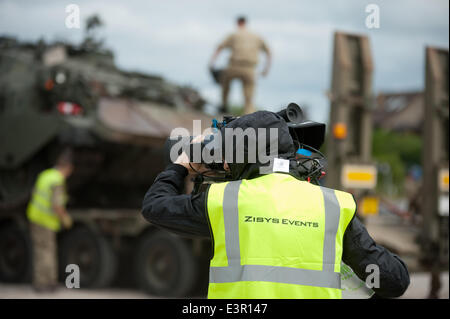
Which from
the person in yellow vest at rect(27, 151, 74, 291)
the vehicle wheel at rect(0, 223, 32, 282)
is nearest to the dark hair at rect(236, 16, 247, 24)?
the person in yellow vest at rect(27, 151, 74, 291)

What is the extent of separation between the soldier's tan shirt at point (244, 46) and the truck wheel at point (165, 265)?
7.25 ft

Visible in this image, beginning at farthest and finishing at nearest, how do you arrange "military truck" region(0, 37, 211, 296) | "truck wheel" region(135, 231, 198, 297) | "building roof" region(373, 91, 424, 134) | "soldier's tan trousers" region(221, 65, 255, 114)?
"building roof" region(373, 91, 424, 134), "military truck" region(0, 37, 211, 296), "soldier's tan trousers" region(221, 65, 255, 114), "truck wheel" region(135, 231, 198, 297)

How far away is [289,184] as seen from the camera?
209cm

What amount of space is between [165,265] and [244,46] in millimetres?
2753

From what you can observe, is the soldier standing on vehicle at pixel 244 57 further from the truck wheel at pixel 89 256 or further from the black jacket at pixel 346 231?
the black jacket at pixel 346 231

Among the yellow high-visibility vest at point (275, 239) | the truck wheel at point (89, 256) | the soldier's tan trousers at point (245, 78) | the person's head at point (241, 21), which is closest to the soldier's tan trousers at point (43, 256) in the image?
the truck wheel at point (89, 256)

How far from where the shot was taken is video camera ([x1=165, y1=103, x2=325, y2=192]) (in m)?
2.28

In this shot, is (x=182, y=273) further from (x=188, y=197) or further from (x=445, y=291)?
(x=188, y=197)

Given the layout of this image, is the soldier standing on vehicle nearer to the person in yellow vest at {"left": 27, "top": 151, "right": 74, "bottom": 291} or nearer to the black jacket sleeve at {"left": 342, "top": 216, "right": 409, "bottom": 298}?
the person in yellow vest at {"left": 27, "top": 151, "right": 74, "bottom": 291}

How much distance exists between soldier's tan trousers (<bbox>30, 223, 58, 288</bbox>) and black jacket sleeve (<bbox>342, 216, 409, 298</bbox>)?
19.9 ft

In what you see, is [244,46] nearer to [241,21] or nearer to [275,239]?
[241,21]

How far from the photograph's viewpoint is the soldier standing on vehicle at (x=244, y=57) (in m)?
7.46
